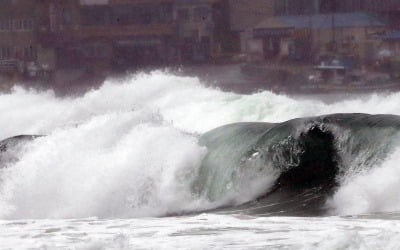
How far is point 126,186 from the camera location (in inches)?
492

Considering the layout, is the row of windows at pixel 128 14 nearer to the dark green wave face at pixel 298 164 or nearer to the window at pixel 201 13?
the window at pixel 201 13

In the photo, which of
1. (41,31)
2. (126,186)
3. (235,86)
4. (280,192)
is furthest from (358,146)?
(41,31)

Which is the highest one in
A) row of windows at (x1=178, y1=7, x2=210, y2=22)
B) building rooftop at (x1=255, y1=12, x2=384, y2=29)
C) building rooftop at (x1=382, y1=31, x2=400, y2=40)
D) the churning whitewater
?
row of windows at (x1=178, y1=7, x2=210, y2=22)

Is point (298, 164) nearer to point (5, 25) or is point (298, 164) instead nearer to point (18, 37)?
point (5, 25)

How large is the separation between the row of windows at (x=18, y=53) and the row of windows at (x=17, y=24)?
2.38 ft

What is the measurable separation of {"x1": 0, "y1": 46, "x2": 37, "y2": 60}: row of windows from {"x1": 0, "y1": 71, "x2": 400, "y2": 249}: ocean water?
1839cm

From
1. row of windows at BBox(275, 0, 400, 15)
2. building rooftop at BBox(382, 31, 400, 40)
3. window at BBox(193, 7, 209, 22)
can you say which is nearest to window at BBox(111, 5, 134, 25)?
window at BBox(193, 7, 209, 22)

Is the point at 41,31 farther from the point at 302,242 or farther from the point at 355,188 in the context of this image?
the point at 302,242

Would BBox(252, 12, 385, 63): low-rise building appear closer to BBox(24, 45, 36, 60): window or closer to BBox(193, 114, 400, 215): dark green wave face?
BBox(24, 45, 36, 60): window

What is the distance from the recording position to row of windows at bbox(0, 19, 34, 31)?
3825cm

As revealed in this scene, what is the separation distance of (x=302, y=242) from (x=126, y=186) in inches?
193

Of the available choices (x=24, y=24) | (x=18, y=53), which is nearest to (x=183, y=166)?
(x=18, y=53)

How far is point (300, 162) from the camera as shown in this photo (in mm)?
11500

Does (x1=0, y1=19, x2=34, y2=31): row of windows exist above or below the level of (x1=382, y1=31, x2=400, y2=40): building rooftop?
above
